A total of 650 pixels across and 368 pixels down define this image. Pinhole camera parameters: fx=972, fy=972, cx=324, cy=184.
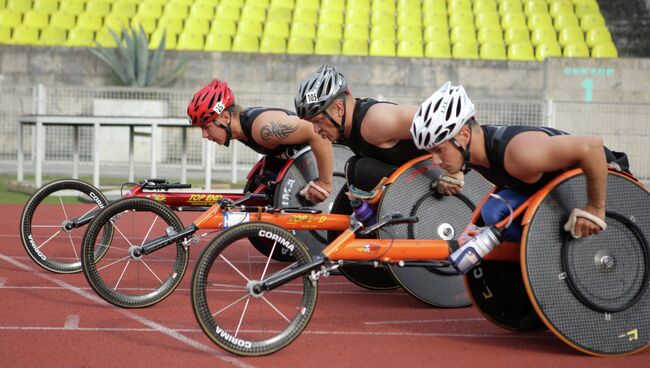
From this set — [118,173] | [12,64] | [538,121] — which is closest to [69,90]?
[118,173]

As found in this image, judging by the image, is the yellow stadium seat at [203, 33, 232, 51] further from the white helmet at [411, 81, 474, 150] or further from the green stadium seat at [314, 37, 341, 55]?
the white helmet at [411, 81, 474, 150]

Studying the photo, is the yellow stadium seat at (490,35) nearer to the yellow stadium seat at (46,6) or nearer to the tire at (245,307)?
the yellow stadium seat at (46,6)

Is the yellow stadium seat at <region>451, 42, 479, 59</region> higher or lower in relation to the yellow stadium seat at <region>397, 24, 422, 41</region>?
lower

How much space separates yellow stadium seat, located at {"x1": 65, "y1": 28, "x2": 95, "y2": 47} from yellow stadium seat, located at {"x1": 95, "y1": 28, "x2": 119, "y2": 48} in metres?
0.17

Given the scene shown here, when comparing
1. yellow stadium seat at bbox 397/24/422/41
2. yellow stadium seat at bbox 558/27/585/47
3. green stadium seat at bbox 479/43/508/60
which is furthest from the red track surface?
yellow stadium seat at bbox 558/27/585/47

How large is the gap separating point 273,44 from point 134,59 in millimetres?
3438

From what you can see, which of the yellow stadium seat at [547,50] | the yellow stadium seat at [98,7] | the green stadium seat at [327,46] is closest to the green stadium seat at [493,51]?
the yellow stadium seat at [547,50]

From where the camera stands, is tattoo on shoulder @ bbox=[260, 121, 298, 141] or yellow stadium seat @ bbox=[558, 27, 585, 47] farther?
yellow stadium seat @ bbox=[558, 27, 585, 47]

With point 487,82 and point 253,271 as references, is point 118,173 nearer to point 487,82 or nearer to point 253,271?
point 487,82

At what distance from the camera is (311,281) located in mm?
4820

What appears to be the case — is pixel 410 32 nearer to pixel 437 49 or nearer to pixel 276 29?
pixel 437 49

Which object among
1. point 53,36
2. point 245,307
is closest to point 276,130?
point 245,307

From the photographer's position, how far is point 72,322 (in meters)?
5.79

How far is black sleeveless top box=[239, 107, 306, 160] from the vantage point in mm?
7348
